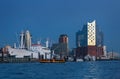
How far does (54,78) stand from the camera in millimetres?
61562

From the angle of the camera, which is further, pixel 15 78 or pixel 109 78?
pixel 15 78

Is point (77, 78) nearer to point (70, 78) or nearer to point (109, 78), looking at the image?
point (70, 78)

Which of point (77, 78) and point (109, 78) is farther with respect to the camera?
point (77, 78)

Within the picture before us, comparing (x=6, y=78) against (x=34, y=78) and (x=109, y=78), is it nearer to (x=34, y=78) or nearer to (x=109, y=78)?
(x=34, y=78)

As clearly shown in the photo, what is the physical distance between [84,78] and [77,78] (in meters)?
1.21

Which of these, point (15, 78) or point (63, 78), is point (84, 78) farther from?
point (15, 78)

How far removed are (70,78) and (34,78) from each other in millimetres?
5308

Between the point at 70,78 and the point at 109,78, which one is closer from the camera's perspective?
the point at 109,78

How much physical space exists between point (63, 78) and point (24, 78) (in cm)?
571

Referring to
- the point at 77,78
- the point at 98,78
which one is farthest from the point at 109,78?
the point at 77,78

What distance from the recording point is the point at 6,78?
6128 cm

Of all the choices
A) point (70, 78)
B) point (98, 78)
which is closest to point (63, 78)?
point (70, 78)

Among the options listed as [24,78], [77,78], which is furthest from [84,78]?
[24,78]

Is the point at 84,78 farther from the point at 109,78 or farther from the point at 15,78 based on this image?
the point at 15,78
